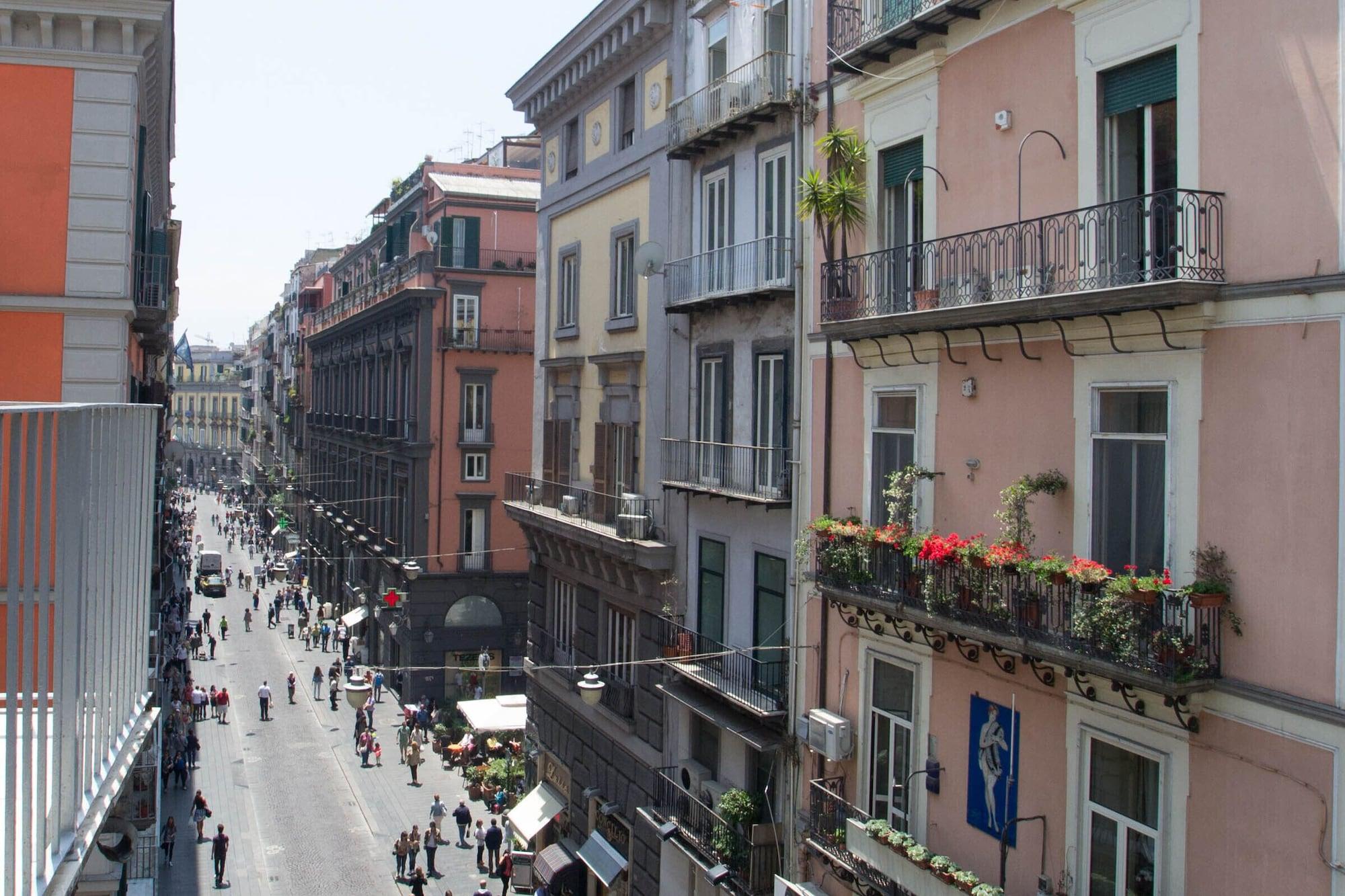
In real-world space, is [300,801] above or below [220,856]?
below

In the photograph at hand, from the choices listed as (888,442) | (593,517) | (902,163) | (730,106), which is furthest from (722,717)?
(730,106)

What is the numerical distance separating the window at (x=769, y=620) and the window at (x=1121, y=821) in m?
6.09

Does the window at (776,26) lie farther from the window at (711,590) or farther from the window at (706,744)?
the window at (706,744)

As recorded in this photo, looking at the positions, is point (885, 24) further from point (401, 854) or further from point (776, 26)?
point (401, 854)

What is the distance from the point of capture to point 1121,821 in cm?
1119

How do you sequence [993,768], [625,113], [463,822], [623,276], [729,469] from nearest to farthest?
[993,768] → [729,469] → [623,276] → [625,113] → [463,822]

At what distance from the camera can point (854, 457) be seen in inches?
619

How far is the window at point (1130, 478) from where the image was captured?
10820 mm

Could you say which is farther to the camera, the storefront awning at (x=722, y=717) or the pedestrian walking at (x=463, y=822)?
the pedestrian walking at (x=463, y=822)

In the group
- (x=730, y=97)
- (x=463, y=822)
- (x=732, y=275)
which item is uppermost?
(x=730, y=97)

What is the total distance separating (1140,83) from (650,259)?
11081 millimetres

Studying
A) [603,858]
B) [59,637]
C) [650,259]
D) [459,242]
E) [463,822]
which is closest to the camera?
[59,637]

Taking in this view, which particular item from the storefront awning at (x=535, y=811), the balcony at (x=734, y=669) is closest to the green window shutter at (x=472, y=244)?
the storefront awning at (x=535, y=811)

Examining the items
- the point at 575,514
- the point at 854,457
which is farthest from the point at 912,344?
the point at 575,514
